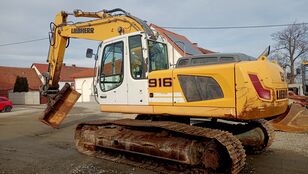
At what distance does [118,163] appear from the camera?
6.41 meters

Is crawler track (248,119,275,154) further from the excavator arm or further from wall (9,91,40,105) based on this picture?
wall (9,91,40,105)

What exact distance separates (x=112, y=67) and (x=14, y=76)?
151 ft

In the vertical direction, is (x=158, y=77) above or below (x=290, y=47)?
below

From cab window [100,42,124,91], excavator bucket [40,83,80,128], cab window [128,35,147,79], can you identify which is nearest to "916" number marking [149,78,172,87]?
cab window [128,35,147,79]

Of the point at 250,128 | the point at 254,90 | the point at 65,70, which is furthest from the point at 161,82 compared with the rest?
the point at 65,70

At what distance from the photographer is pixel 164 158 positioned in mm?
5520

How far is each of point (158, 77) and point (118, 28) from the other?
79.0 inches

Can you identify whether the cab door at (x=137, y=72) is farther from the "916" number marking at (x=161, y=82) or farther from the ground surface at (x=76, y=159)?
the ground surface at (x=76, y=159)

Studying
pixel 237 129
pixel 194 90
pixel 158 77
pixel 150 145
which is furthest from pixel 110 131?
pixel 237 129

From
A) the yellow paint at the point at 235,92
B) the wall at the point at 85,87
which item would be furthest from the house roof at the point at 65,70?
the yellow paint at the point at 235,92

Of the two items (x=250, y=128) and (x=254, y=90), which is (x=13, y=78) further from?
(x=254, y=90)

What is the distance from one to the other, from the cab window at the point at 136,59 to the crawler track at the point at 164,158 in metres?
0.96

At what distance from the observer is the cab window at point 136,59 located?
5.95 m

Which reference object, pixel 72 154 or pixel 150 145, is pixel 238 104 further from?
pixel 72 154
